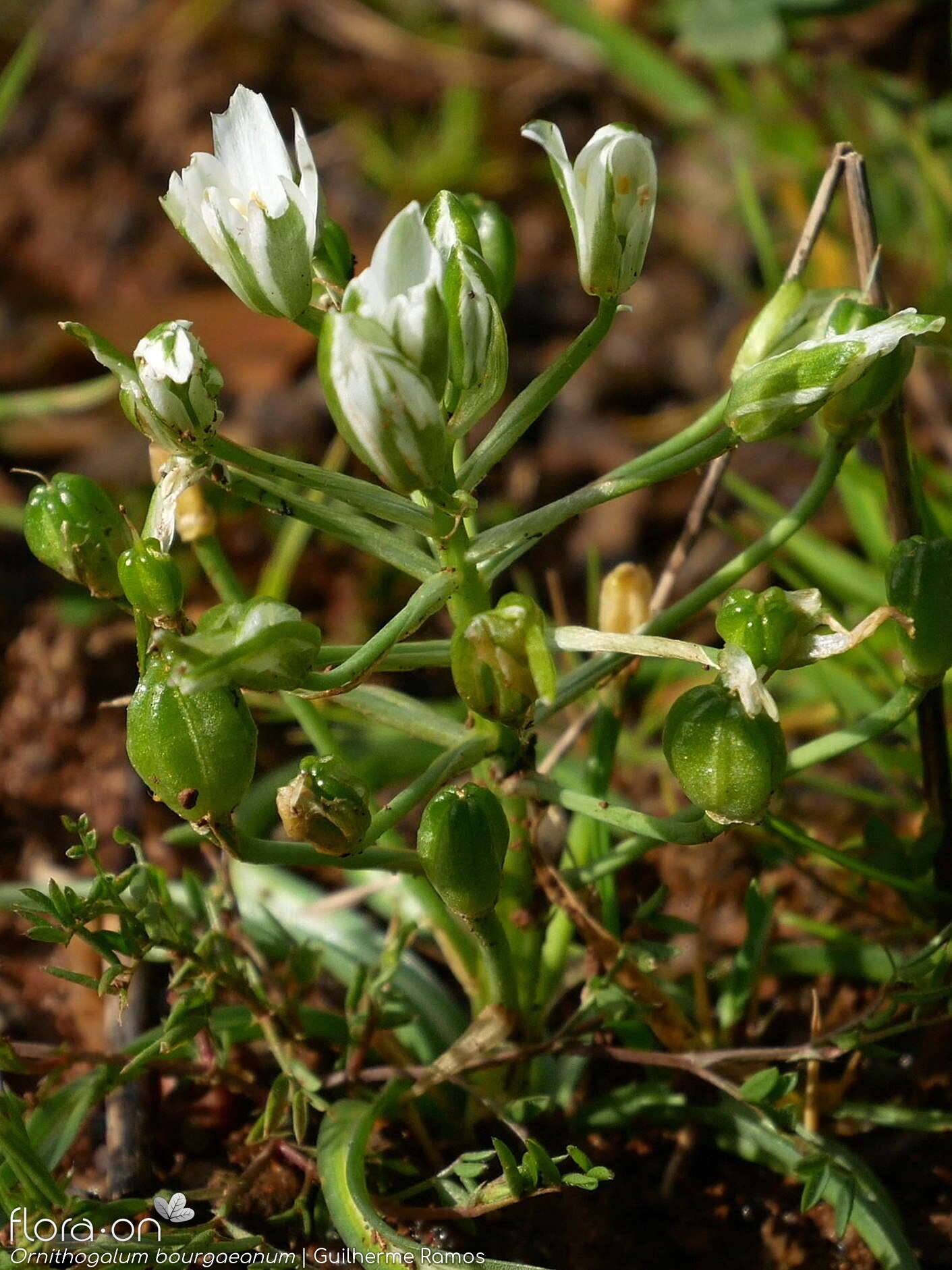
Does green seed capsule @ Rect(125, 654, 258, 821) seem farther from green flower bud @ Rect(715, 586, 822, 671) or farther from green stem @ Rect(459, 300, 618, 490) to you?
green flower bud @ Rect(715, 586, 822, 671)

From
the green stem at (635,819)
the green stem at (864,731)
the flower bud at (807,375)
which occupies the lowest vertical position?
the green stem at (635,819)

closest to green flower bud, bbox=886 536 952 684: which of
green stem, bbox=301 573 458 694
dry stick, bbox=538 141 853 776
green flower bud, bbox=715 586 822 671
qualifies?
green flower bud, bbox=715 586 822 671

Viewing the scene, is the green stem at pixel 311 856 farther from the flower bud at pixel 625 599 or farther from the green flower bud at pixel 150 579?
the flower bud at pixel 625 599

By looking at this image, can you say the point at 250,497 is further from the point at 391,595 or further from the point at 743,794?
the point at 391,595

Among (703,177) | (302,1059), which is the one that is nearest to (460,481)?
(302,1059)

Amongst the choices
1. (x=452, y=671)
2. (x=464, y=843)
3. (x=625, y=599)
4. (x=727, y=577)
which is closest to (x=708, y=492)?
(x=625, y=599)

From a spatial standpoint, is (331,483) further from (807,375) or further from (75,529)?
(807,375)

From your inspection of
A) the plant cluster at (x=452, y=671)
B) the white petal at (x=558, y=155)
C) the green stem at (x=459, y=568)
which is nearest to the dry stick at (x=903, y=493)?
the plant cluster at (x=452, y=671)
